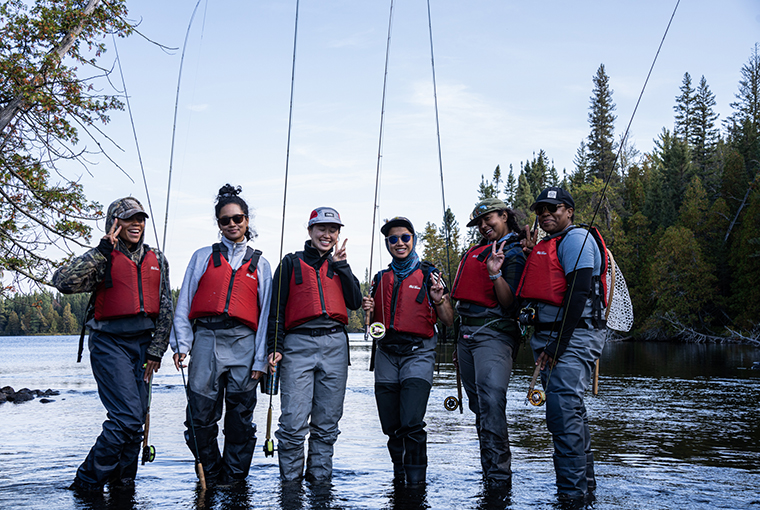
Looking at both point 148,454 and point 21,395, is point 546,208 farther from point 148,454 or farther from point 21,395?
point 21,395

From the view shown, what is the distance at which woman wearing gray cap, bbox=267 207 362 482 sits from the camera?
17.2 feet

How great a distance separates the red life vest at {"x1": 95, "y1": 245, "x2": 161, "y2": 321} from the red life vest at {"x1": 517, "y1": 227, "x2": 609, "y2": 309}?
10.4ft

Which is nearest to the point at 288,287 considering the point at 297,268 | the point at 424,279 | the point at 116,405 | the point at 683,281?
the point at 297,268

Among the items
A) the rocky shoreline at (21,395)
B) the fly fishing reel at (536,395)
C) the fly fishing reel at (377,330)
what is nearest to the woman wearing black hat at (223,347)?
the fly fishing reel at (377,330)

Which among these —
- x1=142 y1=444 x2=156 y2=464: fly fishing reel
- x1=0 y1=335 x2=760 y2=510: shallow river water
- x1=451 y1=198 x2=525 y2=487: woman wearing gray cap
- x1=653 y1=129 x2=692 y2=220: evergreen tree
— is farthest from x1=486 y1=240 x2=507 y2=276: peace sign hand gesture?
x1=653 y1=129 x2=692 y2=220: evergreen tree

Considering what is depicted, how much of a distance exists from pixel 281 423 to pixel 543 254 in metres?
2.57

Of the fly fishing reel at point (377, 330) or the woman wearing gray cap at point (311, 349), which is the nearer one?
the woman wearing gray cap at point (311, 349)

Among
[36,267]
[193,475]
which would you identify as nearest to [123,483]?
[193,475]

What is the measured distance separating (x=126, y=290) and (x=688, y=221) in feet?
179

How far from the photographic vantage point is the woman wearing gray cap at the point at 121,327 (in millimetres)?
5055

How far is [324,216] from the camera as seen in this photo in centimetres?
556

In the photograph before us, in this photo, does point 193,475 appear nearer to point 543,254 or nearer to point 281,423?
point 281,423

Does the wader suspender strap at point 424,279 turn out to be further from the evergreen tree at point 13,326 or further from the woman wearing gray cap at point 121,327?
the evergreen tree at point 13,326

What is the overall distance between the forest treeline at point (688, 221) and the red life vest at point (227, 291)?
86.0 ft
